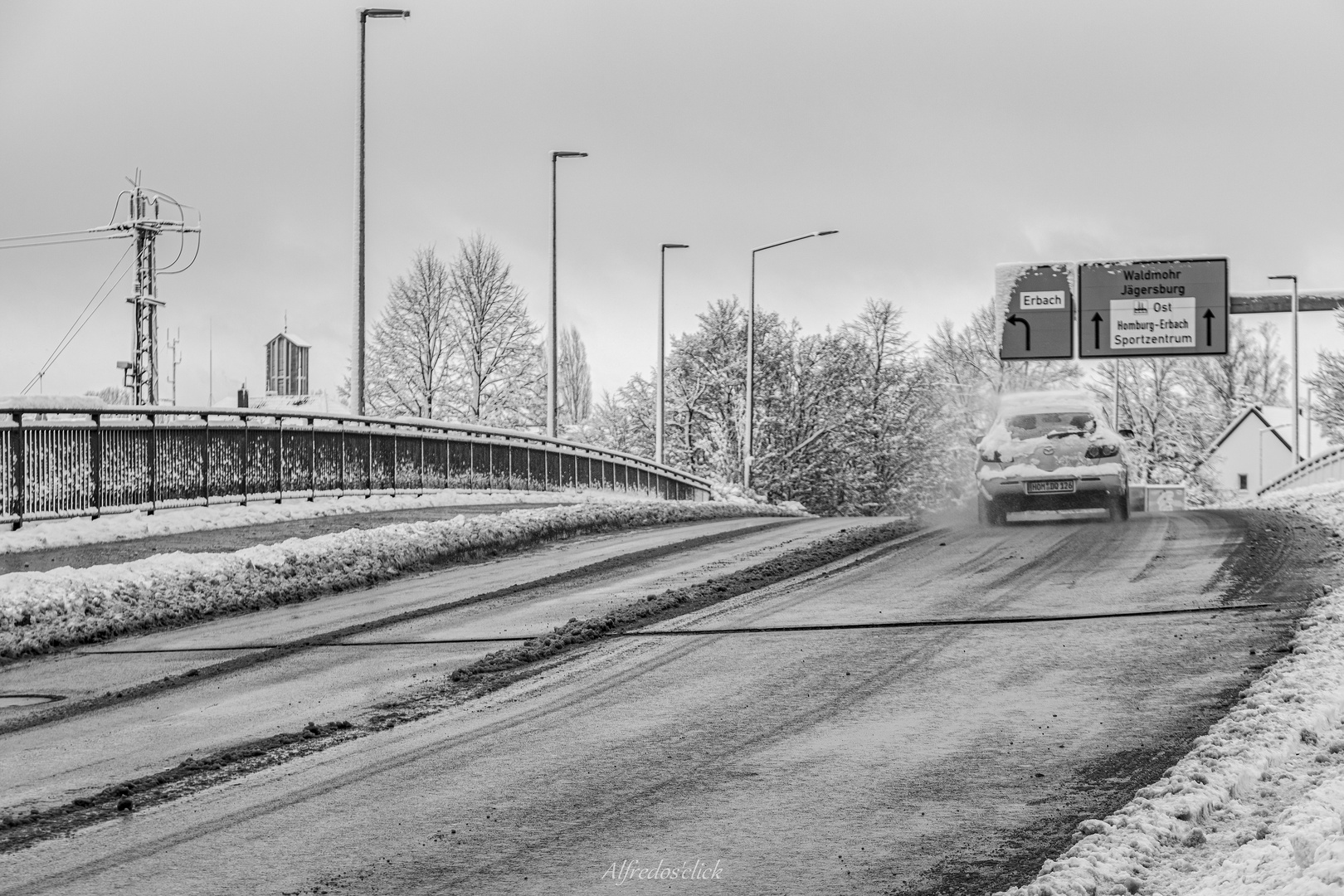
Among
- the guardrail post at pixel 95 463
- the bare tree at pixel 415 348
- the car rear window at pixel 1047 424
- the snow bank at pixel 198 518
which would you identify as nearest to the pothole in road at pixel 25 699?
the snow bank at pixel 198 518

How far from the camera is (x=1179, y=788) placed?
18.5 ft

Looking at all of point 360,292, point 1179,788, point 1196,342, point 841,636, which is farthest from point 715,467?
point 1179,788

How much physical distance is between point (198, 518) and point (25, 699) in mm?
9589

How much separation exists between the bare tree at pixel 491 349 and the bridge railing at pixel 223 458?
98.0 ft

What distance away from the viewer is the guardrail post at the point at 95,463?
1695cm

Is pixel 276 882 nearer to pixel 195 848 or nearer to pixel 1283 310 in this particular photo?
pixel 195 848

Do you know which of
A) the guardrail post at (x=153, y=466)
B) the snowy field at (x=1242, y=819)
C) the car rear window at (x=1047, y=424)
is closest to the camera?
the snowy field at (x=1242, y=819)

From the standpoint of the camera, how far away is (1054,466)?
1877cm

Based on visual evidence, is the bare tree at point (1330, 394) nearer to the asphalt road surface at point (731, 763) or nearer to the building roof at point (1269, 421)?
the building roof at point (1269, 421)

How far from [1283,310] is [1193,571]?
19984 millimetres

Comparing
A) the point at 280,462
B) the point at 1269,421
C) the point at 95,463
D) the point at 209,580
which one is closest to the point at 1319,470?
the point at 280,462

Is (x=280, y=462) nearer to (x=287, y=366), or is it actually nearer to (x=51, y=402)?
(x=51, y=402)

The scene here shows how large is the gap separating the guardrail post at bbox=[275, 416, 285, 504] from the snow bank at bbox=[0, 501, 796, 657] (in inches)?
156

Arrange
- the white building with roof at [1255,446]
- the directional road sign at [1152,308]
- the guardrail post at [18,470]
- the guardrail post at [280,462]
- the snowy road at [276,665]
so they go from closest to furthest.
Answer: the snowy road at [276,665] → the guardrail post at [18,470] → the guardrail post at [280,462] → the directional road sign at [1152,308] → the white building with roof at [1255,446]
